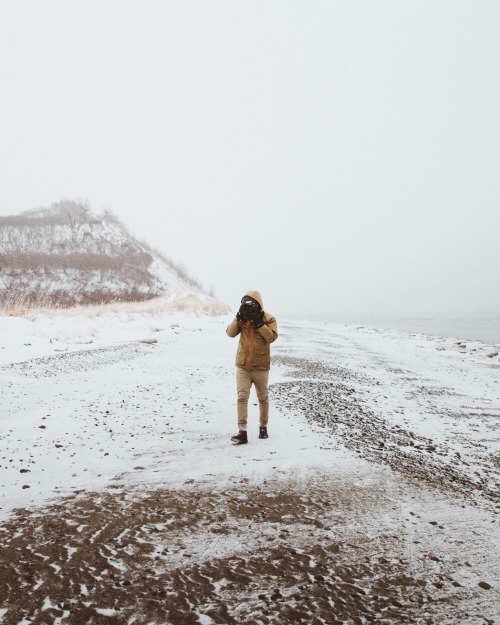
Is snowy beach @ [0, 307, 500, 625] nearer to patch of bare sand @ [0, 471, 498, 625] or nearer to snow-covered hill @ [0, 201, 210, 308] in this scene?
patch of bare sand @ [0, 471, 498, 625]

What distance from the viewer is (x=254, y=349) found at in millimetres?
6590

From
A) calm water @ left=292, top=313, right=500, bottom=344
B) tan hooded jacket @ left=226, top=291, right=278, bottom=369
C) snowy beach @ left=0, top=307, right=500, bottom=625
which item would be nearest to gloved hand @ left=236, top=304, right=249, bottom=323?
tan hooded jacket @ left=226, top=291, right=278, bottom=369

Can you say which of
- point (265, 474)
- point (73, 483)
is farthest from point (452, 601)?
point (73, 483)

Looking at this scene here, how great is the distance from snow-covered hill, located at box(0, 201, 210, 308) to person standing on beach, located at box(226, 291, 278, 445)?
33.0 metres

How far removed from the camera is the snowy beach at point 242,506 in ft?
9.20

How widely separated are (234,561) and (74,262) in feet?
168

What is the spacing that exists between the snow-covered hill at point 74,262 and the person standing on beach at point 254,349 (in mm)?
32981

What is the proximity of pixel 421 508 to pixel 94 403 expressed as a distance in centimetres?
650

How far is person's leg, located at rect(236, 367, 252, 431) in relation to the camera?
641 centimetres

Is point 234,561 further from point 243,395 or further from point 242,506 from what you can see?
point 243,395

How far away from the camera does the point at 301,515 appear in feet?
13.3

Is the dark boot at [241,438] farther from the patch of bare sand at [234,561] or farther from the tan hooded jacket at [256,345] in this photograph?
the patch of bare sand at [234,561]

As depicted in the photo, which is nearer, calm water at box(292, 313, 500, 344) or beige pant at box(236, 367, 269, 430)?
beige pant at box(236, 367, 269, 430)

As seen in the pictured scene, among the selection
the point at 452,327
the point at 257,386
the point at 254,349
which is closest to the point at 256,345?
the point at 254,349
